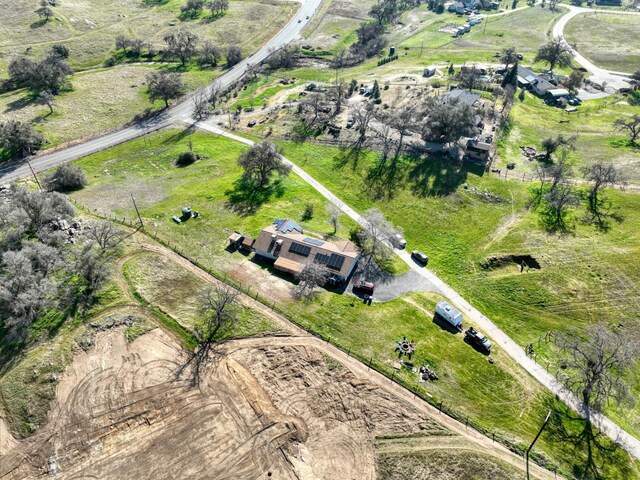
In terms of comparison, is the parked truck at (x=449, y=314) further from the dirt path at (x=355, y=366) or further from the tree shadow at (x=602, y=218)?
the tree shadow at (x=602, y=218)

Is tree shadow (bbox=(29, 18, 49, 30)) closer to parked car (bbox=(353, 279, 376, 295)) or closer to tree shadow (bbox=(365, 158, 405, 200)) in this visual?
tree shadow (bbox=(365, 158, 405, 200))

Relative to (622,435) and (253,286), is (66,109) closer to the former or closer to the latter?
(253,286)

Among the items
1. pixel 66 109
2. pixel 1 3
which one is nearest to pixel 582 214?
pixel 66 109

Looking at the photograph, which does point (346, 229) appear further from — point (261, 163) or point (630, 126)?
point (630, 126)

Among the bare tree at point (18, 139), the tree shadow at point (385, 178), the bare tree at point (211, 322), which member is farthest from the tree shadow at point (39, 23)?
the bare tree at point (211, 322)

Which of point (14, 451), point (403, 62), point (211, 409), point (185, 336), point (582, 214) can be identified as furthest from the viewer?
point (403, 62)

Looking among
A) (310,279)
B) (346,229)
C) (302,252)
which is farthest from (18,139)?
(310,279)

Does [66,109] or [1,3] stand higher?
[1,3]
